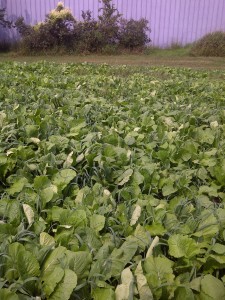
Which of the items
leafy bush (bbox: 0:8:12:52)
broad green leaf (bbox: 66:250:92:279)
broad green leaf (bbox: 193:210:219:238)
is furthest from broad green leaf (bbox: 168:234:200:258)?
leafy bush (bbox: 0:8:12:52)

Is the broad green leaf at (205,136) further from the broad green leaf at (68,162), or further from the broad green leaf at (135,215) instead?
the broad green leaf at (135,215)

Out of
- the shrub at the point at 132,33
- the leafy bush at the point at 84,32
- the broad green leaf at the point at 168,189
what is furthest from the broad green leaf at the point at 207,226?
the shrub at the point at 132,33

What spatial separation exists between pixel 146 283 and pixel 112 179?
38.3 inches

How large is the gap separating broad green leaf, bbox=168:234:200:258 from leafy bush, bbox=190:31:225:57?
13.8 metres

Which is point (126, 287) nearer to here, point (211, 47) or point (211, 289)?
point (211, 289)

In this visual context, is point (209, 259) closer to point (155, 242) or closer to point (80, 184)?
point (155, 242)

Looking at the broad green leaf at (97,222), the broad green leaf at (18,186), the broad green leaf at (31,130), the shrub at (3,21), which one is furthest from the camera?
the shrub at (3,21)

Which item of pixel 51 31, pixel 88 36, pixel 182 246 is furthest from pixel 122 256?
pixel 51 31

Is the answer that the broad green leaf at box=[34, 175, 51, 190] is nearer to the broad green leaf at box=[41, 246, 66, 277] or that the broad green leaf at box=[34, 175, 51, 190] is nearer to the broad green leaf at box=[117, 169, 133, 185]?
the broad green leaf at box=[117, 169, 133, 185]

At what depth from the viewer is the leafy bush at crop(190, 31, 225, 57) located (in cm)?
1403

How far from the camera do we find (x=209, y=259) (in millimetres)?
1453

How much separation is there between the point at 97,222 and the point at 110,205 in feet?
0.64

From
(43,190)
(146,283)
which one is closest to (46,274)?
(146,283)

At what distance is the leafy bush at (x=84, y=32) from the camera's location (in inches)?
559
